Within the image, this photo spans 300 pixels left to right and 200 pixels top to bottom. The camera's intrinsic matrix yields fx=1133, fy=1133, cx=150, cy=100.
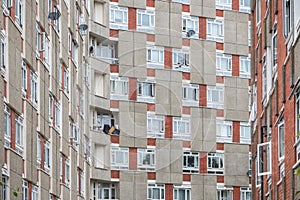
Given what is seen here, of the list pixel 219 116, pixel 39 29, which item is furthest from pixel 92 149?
pixel 39 29

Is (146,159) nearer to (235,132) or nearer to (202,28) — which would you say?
(235,132)

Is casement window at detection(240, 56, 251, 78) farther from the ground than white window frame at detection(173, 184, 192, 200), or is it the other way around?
casement window at detection(240, 56, 251, 78)

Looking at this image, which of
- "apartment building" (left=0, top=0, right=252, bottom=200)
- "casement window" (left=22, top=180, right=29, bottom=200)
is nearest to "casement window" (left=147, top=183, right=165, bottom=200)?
"apartment building" (left=0, top=0, right=252, bottom=200)

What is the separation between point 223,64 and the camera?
68.2 metres

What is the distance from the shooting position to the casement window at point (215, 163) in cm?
6769

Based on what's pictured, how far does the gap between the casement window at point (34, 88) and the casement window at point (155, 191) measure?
72.1 feet

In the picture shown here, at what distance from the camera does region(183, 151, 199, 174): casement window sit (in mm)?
67062

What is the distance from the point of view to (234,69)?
225 feet

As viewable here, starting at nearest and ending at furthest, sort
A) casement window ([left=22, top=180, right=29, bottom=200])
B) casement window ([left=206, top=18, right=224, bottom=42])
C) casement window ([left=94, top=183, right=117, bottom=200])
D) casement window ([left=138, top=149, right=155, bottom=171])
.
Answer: casement window ([left=22, top=180, right=29, bottom=200]), casement window ([left=94, top=183, right=117, bottom=200]), casement window ([left=138, top=149, right=155, bottom=171]), casement window ([left=206, top=18, right=224, bottom=42])

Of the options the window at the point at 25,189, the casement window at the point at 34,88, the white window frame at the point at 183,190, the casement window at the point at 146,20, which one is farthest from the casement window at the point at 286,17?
the white window frame at the point at 183,190

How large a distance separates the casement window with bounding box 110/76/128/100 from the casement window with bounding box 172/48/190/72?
3262mm

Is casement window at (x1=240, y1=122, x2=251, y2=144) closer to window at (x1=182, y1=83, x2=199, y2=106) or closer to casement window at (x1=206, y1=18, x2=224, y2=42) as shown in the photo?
window at (x1=182, y1=83, x2=199, y2=106)

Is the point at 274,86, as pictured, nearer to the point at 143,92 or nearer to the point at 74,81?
the point at 74,81

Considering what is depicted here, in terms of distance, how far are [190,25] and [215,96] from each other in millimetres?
4510
